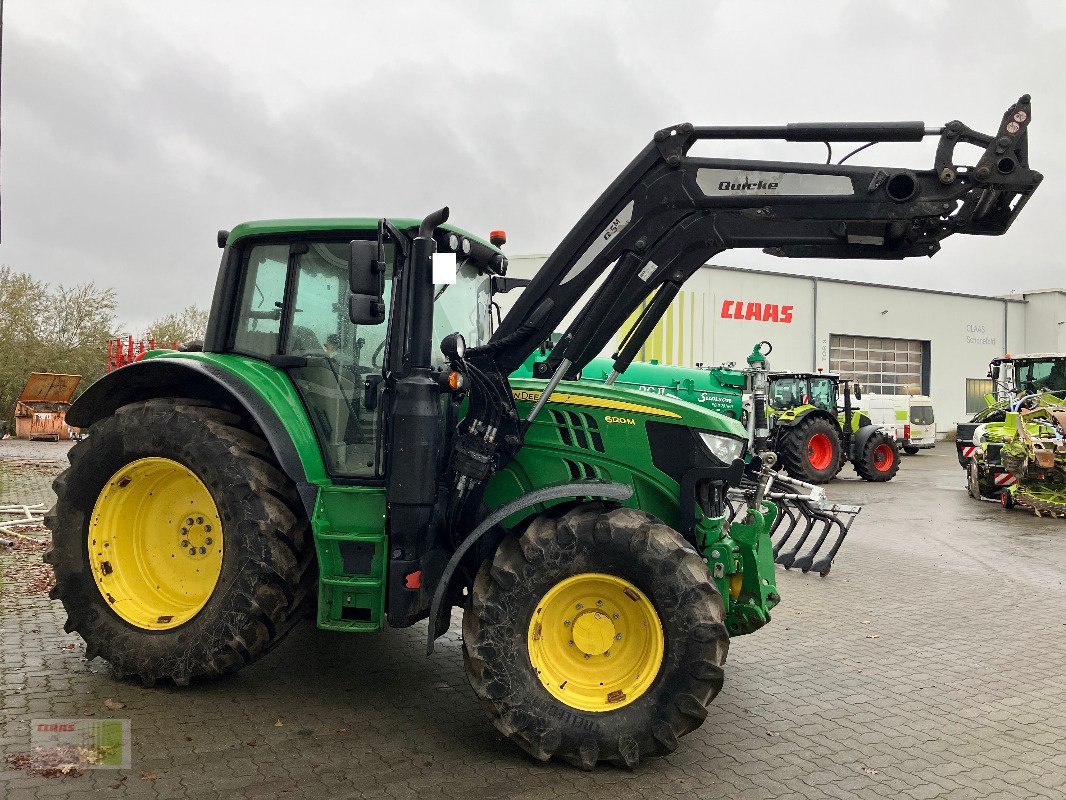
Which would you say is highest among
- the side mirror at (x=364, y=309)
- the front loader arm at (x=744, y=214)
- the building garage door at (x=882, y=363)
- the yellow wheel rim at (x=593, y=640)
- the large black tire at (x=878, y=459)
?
the building garage door at (x=882, y=363)

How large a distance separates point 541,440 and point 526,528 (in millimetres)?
535

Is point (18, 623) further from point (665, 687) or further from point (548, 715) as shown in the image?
point (665, 687)

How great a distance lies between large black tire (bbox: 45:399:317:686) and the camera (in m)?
4.48

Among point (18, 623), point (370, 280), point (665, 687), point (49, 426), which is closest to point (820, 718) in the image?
point (665, 687)

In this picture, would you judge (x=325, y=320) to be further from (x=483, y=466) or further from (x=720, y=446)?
(x=720, y=446)

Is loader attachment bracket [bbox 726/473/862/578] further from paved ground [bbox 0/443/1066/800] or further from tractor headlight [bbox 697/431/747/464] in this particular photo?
tractor headlight [bbox 697/431/747/464]

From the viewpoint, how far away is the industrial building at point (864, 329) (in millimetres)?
32375

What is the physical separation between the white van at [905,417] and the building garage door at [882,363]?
23.2 ft

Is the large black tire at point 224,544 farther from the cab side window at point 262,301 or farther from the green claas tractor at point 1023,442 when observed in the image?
the green claas tractor at point 1023,442

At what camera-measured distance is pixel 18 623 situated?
19.8ft

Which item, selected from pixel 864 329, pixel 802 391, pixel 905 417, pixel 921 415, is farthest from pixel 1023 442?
pixel 864 329

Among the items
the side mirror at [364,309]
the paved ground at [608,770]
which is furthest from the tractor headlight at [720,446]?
the side mirror at [364,309]

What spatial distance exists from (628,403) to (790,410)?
609 inches

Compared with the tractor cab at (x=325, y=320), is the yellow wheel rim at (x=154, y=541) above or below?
below
